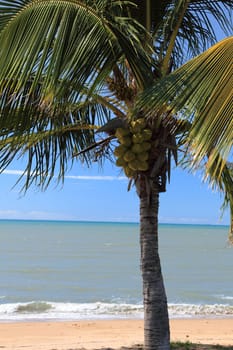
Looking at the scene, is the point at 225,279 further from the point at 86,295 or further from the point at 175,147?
the point at 175,147

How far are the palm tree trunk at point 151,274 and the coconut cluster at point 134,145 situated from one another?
0.36 metres

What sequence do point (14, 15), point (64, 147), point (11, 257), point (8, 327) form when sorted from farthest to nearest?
point (11, 257) < point (8, 327) < point (64, 147) < point (14, 15)

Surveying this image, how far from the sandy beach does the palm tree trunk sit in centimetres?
305

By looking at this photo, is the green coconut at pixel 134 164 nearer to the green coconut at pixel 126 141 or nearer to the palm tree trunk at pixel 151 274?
the green coconut at pixel 126 141

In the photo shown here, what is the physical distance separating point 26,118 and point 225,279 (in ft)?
70.4

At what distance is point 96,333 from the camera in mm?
10938

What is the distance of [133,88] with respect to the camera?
5.36 metres

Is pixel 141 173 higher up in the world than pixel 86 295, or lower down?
higher up

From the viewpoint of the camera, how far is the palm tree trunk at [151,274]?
553cm

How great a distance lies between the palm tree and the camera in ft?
11.1

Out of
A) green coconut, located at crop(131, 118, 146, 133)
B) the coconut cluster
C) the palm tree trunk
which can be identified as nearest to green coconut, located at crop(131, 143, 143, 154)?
the coconut cluster

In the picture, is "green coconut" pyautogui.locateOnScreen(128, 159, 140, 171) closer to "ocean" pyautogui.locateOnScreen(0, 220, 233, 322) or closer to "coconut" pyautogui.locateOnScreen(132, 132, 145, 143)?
"coconut" pyautogui.locateOnScreen(132, 132, 145, 143)

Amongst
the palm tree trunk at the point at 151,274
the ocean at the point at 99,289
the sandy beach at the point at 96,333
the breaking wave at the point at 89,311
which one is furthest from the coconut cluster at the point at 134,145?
the breaking wave at the point at 89,311

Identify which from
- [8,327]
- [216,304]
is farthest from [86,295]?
[8,327]
